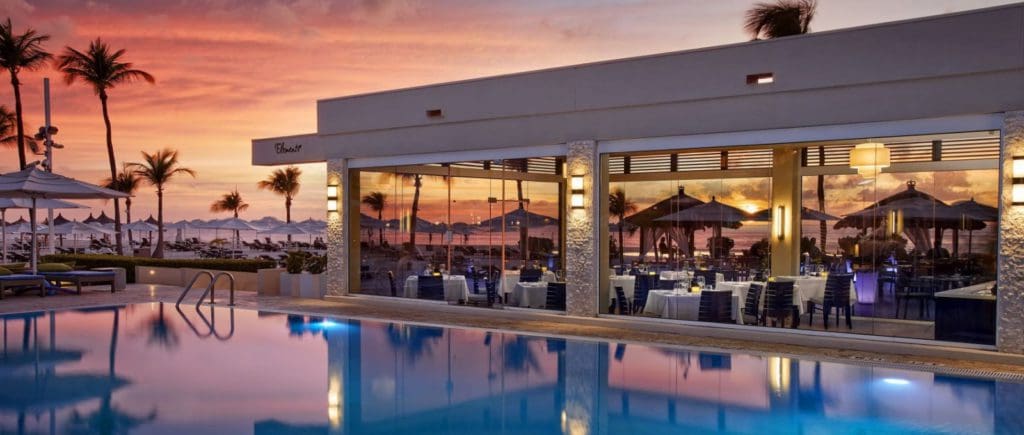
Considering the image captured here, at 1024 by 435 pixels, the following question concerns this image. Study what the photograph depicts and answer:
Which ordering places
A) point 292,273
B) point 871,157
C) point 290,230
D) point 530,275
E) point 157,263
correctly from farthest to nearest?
point 290,230 → point 157,263 → point 292,273 → point 530,275 → point 871,157

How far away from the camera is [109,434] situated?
6910 millimetres

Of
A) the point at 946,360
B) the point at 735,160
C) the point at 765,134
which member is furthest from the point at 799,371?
the point at 735,160

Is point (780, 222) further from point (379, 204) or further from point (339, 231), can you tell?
point (339, 231)

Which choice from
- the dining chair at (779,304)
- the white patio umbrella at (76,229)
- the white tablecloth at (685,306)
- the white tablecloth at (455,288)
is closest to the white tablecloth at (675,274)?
the white tablecloth at (685,306)

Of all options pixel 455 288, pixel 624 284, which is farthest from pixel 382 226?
pixel 624 284

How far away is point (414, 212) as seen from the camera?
1587cm

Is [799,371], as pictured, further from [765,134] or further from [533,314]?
[533,314]

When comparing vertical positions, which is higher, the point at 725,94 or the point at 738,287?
the point at 725,94

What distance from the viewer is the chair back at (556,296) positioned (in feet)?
46.2

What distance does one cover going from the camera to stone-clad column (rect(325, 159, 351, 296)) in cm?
1675

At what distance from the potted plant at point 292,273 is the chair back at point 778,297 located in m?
10.6

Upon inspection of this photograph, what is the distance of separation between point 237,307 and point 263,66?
10.0 meters

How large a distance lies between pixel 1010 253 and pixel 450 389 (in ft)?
24.0

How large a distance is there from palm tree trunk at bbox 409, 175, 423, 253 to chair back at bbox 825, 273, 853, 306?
25.7 ft
